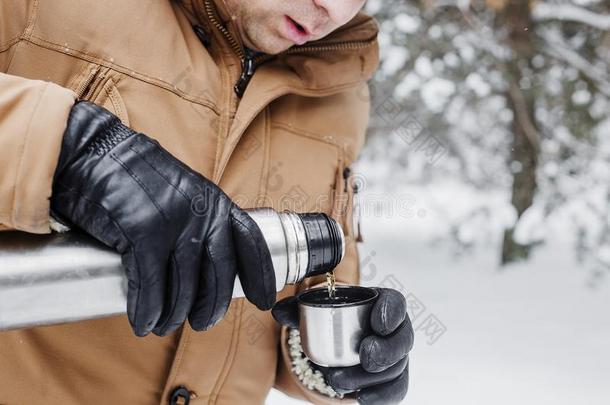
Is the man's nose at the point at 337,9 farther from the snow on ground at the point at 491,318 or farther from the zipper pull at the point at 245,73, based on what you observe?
the snow on ground at the point at 491,318

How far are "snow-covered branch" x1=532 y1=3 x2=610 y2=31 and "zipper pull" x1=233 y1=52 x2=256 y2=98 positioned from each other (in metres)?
2.82

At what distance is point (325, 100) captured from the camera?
146 cm

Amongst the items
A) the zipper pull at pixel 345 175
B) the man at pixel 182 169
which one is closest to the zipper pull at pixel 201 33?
the man at pixel 182 169

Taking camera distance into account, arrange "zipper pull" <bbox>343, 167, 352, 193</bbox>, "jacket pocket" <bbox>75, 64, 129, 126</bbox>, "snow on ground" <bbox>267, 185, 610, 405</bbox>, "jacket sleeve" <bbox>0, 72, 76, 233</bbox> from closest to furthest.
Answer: "jacket sleeve" <bbox>0, 72, 76, 233</bbox>
"jacket pocket" <bbox>75, 64, 129, 126</bbox>
"zipper pull" <bbox>343, 167, 352, 193</bbox>
"snow on ground" <bbox>267, 185, 610, 405</bbox>

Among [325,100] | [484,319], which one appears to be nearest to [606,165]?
[484,319]

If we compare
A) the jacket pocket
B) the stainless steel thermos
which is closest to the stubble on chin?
the jacket pocket

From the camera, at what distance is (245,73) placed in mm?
1271

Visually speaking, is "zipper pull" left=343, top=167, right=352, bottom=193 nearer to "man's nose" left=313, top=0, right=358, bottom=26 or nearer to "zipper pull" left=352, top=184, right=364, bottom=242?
"zipper pull" left=352, top=184, right=364, bottom=242

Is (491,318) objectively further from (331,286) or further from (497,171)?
(331,286)

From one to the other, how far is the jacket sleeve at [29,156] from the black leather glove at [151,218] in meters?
0.02

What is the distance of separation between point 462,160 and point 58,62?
11.0 feet

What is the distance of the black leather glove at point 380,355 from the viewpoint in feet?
3.66

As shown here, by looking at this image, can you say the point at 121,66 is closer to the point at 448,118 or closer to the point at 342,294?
the point at 342,294

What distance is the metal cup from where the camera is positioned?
1.10 m
